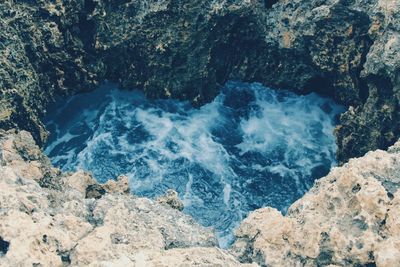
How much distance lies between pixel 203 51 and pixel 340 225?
10.4 meters

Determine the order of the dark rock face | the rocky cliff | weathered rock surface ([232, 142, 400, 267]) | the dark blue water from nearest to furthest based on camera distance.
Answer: weathered rock surface ([232, 142, 400, 267]), the rocky cliff, the dark rock face, the dark blue water

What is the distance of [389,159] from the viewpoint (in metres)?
9.08

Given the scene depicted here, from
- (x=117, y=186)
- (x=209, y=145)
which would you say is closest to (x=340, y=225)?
(x=117, y=186)

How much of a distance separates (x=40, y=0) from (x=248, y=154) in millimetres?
8059

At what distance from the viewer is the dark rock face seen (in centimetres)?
1569

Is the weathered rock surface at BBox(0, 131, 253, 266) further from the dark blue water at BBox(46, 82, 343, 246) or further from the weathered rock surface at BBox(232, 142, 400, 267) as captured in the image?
the dark blue water at BBox(46, 82, 343, 246)

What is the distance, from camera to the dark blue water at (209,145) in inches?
655

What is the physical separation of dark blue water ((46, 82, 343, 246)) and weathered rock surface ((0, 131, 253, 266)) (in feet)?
21.0

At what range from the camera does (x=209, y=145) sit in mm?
18031

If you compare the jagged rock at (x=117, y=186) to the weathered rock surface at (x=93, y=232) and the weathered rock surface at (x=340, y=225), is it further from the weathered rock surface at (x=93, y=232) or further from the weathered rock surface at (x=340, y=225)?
the weathered rock surface at (x=340, y=225)

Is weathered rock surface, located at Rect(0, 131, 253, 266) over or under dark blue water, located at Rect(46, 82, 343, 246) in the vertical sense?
over

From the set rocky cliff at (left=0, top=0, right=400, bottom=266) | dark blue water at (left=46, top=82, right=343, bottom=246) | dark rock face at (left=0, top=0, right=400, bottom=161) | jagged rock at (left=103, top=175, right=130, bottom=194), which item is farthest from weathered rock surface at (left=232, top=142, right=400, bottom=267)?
dark rock face at (left=0, top=0, right=400, bottom=161)

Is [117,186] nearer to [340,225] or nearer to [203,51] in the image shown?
[340,225]

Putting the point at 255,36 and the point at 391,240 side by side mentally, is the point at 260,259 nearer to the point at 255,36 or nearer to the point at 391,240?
the point at 391,240
